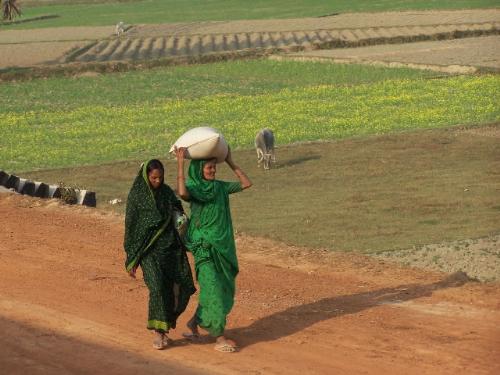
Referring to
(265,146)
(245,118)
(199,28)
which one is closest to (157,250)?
(265,146)

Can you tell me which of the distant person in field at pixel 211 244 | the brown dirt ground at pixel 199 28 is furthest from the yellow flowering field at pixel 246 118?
the brown dirt ground at pixel 199 28

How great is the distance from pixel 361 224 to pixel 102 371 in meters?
9.44

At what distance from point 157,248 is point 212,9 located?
73814mm

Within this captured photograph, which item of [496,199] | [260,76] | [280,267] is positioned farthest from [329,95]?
[280,267]

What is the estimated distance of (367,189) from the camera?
22.4 meters

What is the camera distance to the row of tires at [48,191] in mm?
19484

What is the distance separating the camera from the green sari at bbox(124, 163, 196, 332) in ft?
34.2

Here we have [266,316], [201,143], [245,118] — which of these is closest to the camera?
[201,143]

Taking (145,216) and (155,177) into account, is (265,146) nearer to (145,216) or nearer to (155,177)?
(145,216)

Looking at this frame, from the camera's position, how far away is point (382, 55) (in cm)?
4694

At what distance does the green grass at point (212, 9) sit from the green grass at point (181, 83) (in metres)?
25.9

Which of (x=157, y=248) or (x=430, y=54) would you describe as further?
(x=430, y=54)

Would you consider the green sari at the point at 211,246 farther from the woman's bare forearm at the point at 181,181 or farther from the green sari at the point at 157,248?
the green sari at the point at 157,248

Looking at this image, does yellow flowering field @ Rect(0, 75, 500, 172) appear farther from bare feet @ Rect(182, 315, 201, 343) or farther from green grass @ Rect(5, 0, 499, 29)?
green grass @ Rect(5, 0, 499, 29)
